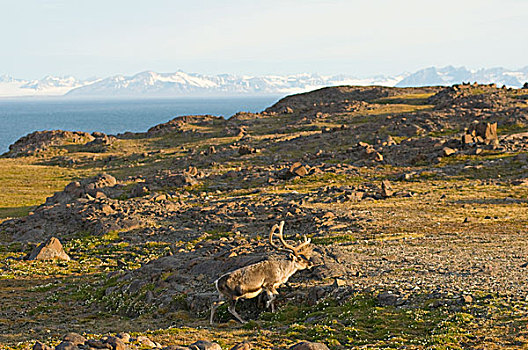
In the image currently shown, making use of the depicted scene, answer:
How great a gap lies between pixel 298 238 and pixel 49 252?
50.3 ft

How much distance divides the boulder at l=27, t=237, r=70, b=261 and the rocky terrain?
0.40 feet

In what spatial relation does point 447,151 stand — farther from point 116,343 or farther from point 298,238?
point 116,343

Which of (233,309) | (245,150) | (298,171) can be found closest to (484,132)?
(298,171)

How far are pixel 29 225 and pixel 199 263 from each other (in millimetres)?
23133

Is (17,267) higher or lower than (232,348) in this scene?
lower

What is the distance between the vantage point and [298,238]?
2822 cm

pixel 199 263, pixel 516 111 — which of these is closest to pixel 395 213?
pixel 199 263

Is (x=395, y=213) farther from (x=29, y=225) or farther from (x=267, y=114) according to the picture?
(x=267, y=114)

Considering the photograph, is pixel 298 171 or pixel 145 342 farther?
pixel 298 171

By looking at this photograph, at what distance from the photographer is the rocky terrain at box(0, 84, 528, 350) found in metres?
14.3

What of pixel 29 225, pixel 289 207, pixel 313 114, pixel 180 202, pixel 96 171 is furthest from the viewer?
pixel 313 114

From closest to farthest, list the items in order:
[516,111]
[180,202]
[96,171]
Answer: [180,202] → [516,111] → [96,171]

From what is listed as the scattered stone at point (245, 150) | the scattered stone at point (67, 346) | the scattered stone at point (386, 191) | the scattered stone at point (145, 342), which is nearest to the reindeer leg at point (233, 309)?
the scattered stone at point (145, 342)

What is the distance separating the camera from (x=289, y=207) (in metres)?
35.3
